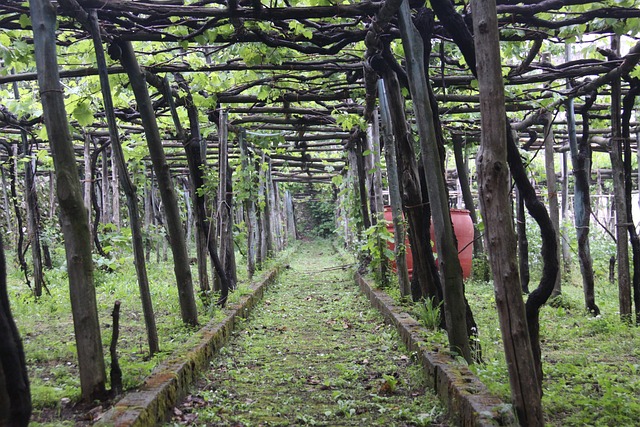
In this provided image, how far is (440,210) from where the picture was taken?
463 cm

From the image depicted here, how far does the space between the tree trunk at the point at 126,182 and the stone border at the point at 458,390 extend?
7.76 ft

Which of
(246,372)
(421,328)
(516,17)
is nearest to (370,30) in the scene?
(516,17)

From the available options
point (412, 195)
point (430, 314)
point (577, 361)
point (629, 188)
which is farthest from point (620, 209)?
point (430, 314)

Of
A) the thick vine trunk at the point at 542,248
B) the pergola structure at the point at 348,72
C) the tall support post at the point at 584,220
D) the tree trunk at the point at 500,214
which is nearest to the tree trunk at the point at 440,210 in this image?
the pergola structure at the point at 348,72

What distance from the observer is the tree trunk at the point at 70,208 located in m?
3.70

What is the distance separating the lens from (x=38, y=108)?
24.8ft

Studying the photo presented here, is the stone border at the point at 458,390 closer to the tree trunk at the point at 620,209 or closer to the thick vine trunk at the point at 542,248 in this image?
the thick vine trunk at the point at 542,248

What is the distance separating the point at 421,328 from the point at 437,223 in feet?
5.26

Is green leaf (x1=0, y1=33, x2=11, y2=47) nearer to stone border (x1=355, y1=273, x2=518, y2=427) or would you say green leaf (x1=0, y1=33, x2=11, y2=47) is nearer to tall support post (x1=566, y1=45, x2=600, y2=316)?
stone border (x1=355, y1=273, x2=518, y2=427)

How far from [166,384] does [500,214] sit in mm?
2559

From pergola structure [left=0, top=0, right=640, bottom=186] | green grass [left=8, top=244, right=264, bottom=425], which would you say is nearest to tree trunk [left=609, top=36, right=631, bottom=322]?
pergola structure [left=0, top=0, right=640, bottom=186]

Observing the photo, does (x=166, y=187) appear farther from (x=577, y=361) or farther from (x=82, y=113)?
(x=577, y=361)

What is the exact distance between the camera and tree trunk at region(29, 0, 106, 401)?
3.70 m

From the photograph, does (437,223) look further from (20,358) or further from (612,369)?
(20,358)
